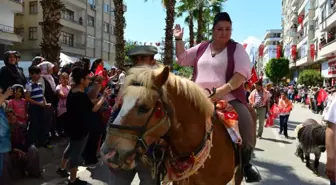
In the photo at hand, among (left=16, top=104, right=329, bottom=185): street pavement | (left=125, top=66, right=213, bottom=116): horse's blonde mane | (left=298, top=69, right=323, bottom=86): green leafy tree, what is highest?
(left=298, top=69, right=323, bottom=86): green leafy tree

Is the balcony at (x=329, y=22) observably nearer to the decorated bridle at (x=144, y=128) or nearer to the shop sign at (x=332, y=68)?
A: the shop sign at (x=332, y=68)

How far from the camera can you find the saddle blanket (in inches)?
130

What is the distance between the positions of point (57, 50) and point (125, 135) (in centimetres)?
934

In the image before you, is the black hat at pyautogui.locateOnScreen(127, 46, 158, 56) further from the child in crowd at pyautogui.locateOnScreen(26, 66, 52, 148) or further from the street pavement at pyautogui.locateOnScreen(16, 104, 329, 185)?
the child in crowd at pyautogui.locateOnScreen(26, 66, 52, 148)

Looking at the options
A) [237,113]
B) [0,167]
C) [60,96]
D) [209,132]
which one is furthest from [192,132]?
[60,96]

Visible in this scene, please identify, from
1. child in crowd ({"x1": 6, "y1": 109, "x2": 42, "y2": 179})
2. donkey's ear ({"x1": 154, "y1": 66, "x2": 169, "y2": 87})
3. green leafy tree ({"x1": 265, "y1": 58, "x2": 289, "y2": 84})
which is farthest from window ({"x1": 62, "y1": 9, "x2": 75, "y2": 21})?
green leafy tree ({"x1": 265, "y1": 58, "x2": 289, "y2": 84})

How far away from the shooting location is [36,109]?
711cm

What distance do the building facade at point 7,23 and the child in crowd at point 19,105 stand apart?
23118 mm

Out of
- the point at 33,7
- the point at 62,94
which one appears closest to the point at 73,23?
the point at 33,7

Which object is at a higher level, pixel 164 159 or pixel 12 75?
pixel 12 75

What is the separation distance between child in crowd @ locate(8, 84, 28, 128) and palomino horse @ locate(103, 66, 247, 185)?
15.0 ft

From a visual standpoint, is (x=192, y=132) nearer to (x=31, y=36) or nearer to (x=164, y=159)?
(x=164, y=159)

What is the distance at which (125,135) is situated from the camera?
2.30 m

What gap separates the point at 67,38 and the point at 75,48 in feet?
5.10
